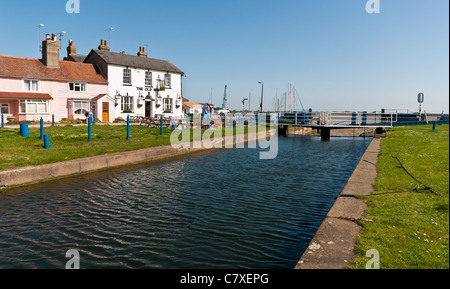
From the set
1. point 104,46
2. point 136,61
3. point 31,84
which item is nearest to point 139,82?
point 136,61

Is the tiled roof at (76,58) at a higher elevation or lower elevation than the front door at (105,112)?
higher

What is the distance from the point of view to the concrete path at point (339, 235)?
16.9 feet

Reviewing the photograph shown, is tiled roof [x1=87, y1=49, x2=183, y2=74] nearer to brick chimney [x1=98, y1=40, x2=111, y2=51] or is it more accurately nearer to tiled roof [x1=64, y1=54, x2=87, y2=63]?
brick chimney [x1=98, y1=40, x2=111, y2=51]

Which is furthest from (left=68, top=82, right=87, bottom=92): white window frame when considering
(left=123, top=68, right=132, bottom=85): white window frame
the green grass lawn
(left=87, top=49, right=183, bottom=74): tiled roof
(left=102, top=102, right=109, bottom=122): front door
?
the green grass lawn

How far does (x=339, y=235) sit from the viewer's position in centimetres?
617

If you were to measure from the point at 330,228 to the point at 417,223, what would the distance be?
5.29 ft

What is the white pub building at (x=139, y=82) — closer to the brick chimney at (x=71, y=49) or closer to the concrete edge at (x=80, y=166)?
the brick chimney at (x=71, y=49)

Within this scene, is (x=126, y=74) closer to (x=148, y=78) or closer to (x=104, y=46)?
(x=148, y=78)

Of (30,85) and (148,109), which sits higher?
(30,85)

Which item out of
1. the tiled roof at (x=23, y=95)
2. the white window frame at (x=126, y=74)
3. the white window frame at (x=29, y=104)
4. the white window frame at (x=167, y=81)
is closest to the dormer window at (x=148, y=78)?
the white window frame at (x=126, y=74)

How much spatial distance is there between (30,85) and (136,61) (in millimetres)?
12279

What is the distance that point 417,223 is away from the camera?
21.0 ft

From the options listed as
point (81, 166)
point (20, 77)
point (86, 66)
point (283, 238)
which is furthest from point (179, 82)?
point (283, 238)
